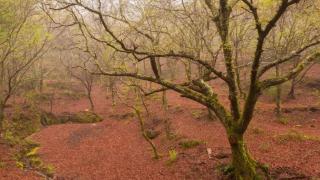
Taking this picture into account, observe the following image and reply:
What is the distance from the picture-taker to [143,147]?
73.3 ft

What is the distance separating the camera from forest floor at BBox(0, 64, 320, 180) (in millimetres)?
16328

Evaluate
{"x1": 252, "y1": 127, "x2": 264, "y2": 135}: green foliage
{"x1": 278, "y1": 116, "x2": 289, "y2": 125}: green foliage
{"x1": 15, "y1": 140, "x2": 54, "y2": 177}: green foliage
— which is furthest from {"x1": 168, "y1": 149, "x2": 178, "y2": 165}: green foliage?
{"x1": 278, "y1": 116, "x2": 289, "y2": 125}: green foliage

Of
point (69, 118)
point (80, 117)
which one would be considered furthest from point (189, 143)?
point (69, 118)

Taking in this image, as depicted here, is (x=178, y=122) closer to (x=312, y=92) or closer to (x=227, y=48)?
(x=312, y=92)

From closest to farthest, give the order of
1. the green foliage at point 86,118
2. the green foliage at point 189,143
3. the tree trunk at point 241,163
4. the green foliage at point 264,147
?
1. the tree trunk at point 241,163
2. the green foliage at point 264,147
3. the green foliage at point 189,143
4. the green foliage at point 86,118

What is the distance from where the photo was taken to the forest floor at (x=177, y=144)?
643 inches

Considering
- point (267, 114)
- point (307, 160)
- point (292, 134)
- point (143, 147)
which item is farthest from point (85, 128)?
point (307, 160)

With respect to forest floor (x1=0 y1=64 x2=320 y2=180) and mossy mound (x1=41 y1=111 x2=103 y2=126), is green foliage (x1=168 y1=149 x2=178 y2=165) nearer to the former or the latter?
forest floor (x1=0 y1=64 x2=320 y2=180)

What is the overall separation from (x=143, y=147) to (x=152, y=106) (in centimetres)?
856

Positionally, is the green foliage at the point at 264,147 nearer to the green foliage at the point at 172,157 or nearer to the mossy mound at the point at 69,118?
the green foliage at the point at 172,157

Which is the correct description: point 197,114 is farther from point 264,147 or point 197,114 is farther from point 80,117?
point 80,117

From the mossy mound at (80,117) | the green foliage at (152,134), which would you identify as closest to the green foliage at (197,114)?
the green foliage at (152,134)

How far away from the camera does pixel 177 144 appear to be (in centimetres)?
2122

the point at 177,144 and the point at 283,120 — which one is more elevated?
the point at 283,120
